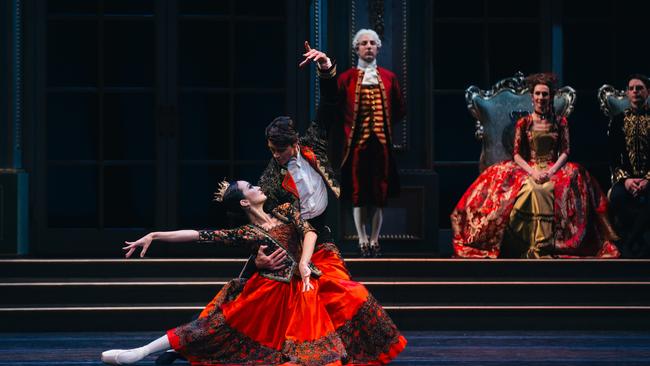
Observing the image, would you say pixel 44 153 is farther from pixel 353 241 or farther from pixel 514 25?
pixel 514 25

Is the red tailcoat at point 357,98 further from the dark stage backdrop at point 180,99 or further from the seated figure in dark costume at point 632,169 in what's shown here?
the seated figure in dark costume at point 632,169

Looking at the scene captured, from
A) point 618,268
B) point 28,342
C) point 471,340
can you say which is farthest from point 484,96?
point 28,342

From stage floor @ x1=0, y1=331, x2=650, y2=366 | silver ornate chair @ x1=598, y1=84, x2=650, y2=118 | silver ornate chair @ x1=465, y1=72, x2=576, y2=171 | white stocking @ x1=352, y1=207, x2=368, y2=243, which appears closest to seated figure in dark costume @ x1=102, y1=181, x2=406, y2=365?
stage floor @ x1=0, y1=331, x2=650, y2=366

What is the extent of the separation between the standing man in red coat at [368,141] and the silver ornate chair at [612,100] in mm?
1609

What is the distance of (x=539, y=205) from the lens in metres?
7.79

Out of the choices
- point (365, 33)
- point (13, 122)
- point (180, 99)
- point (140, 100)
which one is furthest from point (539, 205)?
point (13, 122)

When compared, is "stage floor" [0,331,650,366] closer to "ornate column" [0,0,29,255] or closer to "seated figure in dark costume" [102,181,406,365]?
"seated figure in dark costume" [102,181,406,365]

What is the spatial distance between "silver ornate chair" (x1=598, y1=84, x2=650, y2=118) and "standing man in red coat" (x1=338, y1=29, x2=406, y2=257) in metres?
1.61

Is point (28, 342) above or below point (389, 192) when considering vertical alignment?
below

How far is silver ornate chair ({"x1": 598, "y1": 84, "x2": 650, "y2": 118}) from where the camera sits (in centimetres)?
841

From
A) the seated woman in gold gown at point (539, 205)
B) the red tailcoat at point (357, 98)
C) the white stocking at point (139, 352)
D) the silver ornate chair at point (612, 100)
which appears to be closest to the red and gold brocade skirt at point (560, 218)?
the seated woman in gold gown at point (539, 205)

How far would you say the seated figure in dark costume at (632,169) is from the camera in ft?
25.8

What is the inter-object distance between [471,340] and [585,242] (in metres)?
1.83

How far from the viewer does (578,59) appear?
30.2ft
